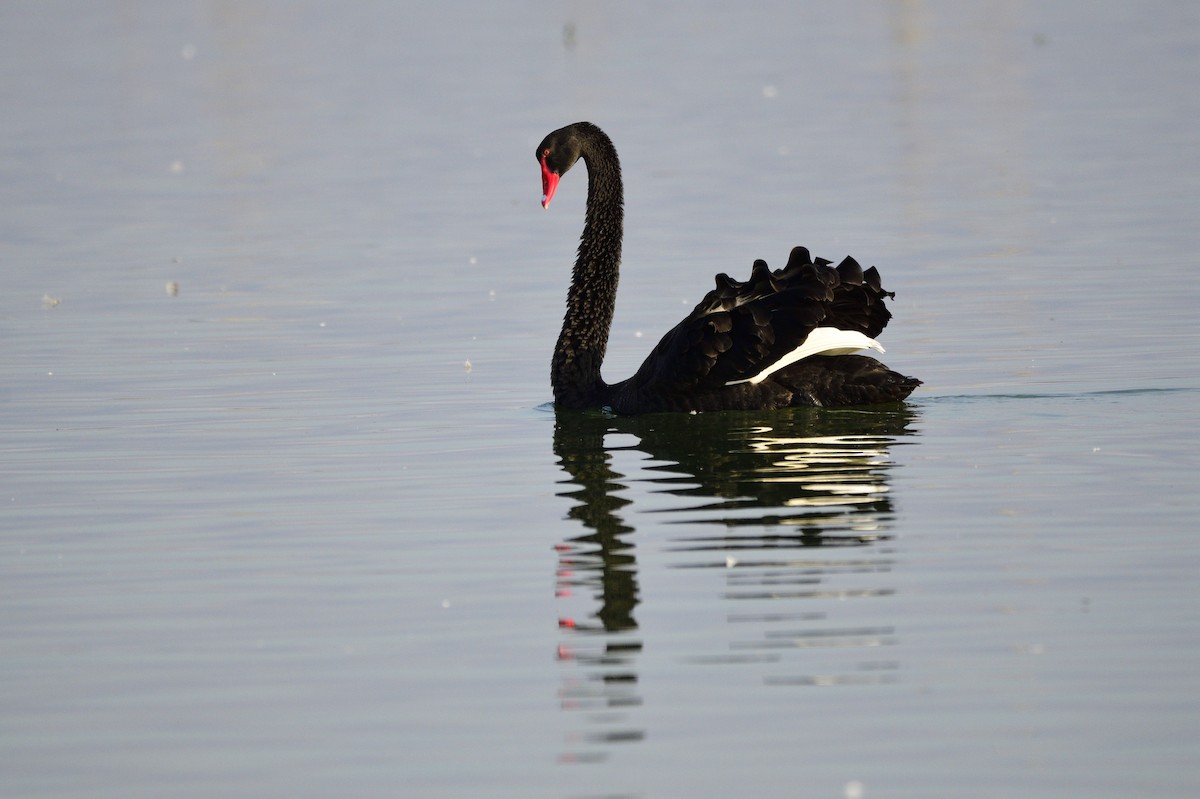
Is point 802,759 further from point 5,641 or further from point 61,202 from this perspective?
point 61,202

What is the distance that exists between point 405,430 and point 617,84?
2015 cm

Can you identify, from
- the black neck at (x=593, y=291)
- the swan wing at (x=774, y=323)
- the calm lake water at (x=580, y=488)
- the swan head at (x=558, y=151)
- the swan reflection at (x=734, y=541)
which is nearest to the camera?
the calm lake water at (x=580, y=488)

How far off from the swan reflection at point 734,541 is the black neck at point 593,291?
233 millimetres

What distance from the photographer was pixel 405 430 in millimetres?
10555

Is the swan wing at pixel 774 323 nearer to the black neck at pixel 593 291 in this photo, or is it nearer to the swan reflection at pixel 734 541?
the swan reflection at pixel 734 541

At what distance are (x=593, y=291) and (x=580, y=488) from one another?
3.03 meters

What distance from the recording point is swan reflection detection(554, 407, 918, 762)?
605 centimetres

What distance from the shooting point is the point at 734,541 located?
25.0 ft

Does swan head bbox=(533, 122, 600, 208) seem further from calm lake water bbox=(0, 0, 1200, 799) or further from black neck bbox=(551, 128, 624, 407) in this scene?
calm lake water bbox=(0, 0, 1200, 799)

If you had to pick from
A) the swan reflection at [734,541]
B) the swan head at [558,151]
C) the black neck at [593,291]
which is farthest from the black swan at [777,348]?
the swan head at [558,151]

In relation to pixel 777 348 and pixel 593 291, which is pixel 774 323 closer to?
pixel 777 348

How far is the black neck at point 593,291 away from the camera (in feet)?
37.4

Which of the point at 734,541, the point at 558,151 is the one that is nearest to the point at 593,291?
the point at 558,151

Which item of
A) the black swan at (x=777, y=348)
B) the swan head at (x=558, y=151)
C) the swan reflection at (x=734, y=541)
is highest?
the swan head at (x=558, y=151)
